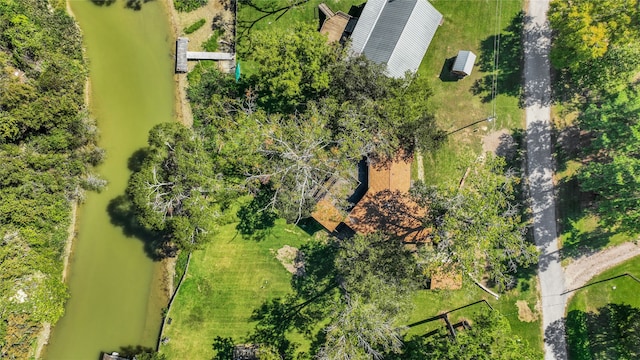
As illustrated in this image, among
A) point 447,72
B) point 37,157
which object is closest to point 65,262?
point 37,157

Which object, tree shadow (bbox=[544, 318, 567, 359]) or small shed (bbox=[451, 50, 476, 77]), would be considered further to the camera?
small shed (bbox=[451, 50, 476, 77])

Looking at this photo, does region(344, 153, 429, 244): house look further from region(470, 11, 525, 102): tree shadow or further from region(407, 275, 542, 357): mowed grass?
region(470, 11, 525, 102): tree shadow

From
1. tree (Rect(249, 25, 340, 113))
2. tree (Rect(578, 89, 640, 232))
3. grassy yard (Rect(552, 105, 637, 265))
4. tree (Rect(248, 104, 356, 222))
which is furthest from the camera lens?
grassy yard (Rect(552, 105, 637, 265))

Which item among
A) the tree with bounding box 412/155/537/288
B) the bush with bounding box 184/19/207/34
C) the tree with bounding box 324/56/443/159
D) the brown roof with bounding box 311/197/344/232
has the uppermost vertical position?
the bush with bounding box 184/19/207/34

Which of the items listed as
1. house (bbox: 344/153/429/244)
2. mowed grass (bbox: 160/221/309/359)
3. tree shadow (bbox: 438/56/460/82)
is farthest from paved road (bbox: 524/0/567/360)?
mowed grass (bbox: 160/221/309/359)

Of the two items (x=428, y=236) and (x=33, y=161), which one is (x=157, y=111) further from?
(x=428, y=236)

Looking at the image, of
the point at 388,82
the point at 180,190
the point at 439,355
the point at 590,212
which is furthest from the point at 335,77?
the point at 590,212

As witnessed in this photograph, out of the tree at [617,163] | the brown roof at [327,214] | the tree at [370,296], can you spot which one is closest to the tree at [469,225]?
the tree at [370,296]
